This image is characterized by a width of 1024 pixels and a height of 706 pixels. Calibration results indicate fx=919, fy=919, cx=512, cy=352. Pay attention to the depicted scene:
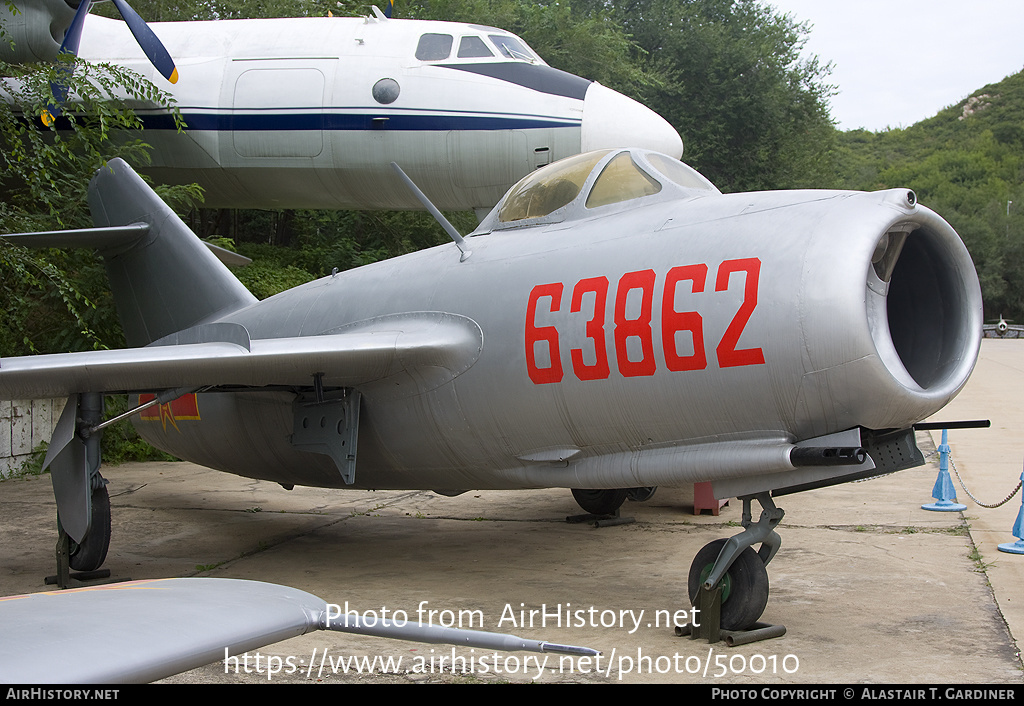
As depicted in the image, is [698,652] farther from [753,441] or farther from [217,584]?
[217,584]

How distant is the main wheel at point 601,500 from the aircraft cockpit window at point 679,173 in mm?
3423

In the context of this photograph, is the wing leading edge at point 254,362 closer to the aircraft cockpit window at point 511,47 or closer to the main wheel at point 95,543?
the main wheel at point 95,543

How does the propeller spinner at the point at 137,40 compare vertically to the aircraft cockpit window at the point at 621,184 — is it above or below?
above

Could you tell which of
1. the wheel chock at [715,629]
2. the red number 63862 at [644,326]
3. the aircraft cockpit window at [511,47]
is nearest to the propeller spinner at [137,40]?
the aircraft cockpit window at [511,47]

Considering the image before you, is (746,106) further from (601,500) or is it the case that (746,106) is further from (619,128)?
(601,500)

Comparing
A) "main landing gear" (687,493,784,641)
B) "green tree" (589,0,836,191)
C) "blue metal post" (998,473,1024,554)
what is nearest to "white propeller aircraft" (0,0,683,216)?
"blue metal post" (998,473,1024,554)

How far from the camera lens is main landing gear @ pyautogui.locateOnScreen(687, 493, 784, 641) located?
15.8ft

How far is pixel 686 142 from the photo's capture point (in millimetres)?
31953

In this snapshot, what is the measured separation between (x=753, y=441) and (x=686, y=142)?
94.5 ft

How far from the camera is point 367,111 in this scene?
12172 mm

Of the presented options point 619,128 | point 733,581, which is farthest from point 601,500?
point 619,128

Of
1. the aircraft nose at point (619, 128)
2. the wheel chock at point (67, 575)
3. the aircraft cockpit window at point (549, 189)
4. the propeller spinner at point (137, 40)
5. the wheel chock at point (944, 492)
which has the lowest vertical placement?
the wheel chock at point (67, 575)

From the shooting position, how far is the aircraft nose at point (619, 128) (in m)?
11.4

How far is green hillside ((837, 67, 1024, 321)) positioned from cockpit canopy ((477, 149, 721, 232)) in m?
43.3
